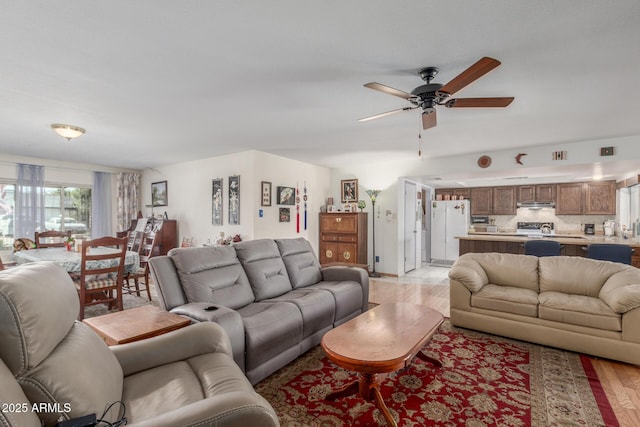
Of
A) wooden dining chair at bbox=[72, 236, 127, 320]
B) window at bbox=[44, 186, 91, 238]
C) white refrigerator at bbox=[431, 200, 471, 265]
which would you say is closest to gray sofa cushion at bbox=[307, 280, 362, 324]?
wooden dining chair at bbox=[72, 236, 127, 320]

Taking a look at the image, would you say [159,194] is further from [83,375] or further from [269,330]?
[83,375]

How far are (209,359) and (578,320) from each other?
3.06 metres

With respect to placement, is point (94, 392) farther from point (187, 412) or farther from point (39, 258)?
point (39, 258)

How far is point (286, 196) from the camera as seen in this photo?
578cm

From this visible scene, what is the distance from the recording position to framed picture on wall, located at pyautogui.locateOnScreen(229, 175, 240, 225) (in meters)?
5.39

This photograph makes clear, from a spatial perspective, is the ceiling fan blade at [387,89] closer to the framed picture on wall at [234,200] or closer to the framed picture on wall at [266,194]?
the framed picture on wall at [266,194]

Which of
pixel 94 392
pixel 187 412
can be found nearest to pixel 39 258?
pixel 94 392

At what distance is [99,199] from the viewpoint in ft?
21.7

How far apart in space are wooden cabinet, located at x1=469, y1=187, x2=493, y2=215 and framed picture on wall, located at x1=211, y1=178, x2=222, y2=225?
637 centimetres

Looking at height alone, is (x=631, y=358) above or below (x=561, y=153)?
below

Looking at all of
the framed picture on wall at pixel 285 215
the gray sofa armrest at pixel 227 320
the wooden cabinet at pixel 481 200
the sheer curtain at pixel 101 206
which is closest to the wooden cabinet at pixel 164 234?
the sheer curtain at pixel 101 206

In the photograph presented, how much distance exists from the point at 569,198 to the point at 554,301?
563 cm

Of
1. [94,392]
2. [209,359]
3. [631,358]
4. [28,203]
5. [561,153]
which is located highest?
[561,153]

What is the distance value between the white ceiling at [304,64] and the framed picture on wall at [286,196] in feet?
5.42
